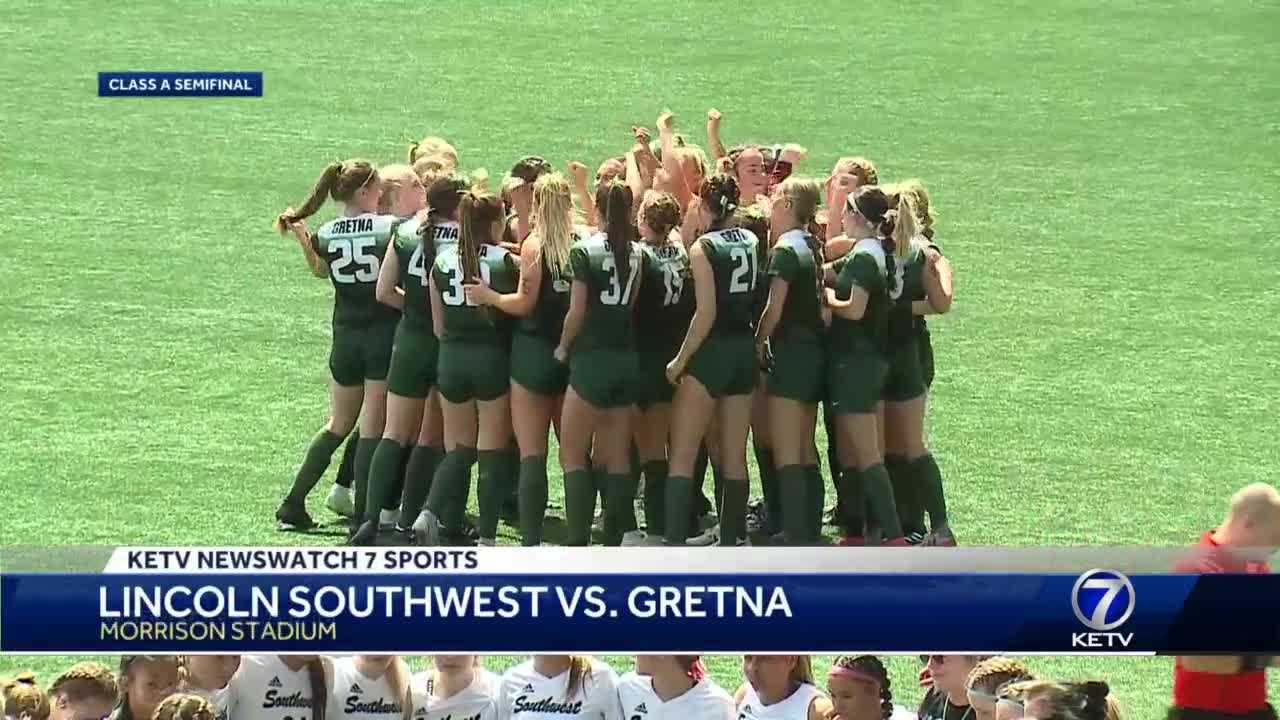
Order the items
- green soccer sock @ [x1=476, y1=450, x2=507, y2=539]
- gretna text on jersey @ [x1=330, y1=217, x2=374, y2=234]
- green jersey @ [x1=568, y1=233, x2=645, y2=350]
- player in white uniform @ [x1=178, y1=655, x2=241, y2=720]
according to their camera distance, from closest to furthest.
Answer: player in white uniform @ [x1=178, y1=655, x2=241, y2=720] → green jersey @ [x1=568, y1=233, x2=645, y2=350] → green soccer sock @ [x1=476, y1=450, x2=507, y2=539] → gretna text on jersey @ [x1=330, y1=217, x2=374, y2=234]

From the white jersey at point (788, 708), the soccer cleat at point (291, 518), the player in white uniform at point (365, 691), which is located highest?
the soccer cleat at point (291, 518)

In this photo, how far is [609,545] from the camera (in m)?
9.77

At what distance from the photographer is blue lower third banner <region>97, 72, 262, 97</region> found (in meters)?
21.2

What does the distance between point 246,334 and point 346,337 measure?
385cm

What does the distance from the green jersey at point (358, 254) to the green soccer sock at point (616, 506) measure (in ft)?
4.49

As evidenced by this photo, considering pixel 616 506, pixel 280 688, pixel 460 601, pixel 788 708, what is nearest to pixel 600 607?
pixel 460 601

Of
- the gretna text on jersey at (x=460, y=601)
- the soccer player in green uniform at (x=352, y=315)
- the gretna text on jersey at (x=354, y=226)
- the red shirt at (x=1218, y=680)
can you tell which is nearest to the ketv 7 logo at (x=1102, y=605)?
the red shirt at (x=1218, y=680)

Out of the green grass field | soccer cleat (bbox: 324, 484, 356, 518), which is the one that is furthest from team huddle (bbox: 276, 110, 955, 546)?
the green grass field

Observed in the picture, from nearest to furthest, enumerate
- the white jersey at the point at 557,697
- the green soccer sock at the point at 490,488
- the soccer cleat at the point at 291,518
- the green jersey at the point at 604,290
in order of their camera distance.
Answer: the white jersey at the point at 557,697 < the green jersey at the point at 604,290 < the green soccer sock at the point at 490,488 < the soccer cleat at the point at 291,518

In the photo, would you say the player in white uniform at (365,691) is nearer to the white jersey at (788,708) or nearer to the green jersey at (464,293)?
the white jersey at (788,708)

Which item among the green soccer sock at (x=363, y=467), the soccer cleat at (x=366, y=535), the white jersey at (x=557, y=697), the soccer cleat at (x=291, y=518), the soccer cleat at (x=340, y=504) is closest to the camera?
the white jersey at (x=557, y=697)

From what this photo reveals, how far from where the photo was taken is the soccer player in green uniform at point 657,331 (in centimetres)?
964

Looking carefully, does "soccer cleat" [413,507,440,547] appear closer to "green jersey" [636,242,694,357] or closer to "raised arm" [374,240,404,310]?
"raised arm" [374,240,404,310]

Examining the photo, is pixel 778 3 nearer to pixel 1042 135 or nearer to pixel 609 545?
pixel 1042 135
